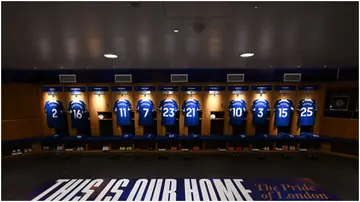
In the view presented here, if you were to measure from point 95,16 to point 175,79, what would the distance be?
11.8 ft

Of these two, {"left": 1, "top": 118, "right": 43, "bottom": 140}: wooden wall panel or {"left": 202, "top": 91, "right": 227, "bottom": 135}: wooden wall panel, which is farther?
{"left": 202, "top": 91, "right": 227, "bottom": 135}: wooden wall panel

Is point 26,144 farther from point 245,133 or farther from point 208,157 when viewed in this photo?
point 245,133

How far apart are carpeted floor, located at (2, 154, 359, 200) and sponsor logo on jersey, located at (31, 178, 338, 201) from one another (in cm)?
26

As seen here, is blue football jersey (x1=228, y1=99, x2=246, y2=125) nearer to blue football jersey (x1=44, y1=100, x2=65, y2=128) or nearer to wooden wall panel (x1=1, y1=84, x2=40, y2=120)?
blue football jersey (x1=44, y1=100, x2=65, y2=128)

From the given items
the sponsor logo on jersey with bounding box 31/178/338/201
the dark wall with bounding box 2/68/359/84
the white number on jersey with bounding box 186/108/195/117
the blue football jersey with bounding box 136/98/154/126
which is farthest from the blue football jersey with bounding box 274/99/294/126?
the blue football jersey with bounding box 136/98/154/126

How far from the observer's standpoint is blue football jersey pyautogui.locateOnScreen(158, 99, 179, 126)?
18.0 feet

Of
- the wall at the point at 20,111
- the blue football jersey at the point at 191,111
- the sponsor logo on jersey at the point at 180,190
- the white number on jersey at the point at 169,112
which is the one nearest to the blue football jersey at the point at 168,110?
the white number on jersey at the point at 169,112

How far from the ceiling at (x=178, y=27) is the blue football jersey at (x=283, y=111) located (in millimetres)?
2264

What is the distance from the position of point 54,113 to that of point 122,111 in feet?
6.37

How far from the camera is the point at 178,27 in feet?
7.02

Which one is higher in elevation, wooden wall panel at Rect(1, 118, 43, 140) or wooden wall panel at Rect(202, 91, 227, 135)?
wooden wall panel at Rect(202, 91, 227, 135)

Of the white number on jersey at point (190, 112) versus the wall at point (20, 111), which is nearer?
the wall at point (20, 111)

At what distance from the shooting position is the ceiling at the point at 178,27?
1677 mm

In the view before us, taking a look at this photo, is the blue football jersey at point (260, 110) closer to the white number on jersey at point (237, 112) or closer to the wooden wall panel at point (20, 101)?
the white number on jersey at point (237, 112)
